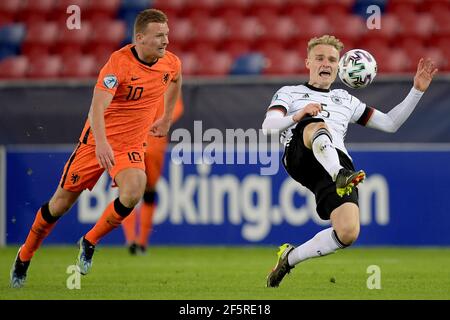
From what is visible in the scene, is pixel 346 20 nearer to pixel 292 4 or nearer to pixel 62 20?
pixel 292 4

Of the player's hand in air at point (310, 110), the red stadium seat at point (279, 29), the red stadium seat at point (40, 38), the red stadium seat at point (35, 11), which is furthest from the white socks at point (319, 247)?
the red stadium seat at point (35, 11)

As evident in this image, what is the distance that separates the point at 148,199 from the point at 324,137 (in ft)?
13.1

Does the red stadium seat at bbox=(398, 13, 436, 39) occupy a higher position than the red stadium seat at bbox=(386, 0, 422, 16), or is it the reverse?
the red stadium seat at bbox=(386, 0, 422, 16)

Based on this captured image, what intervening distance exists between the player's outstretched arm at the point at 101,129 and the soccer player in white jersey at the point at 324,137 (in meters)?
0.97

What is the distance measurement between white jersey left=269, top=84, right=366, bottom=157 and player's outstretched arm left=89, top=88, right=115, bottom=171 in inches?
41.5

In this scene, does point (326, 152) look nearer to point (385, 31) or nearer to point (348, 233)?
point (348, 233)

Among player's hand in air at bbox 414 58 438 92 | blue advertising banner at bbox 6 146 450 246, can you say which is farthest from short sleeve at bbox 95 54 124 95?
blue advertising banner at bbox 6 146 450 246

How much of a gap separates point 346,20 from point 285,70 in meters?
1.07

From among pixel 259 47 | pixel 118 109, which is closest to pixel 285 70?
pixel 259 47

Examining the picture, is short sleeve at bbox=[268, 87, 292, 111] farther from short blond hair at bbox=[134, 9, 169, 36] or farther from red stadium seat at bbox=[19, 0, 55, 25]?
red stadium seat at bbox=[19, 0, 55, 25]

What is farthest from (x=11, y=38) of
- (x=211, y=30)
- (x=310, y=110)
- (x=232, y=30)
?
(x=310, y=110)

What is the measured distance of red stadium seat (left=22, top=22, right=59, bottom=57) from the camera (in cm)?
1318

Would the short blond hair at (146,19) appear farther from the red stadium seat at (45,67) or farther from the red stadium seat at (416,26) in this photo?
the red stadium seat at (416,26)

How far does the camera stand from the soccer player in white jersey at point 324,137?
20.6ft
